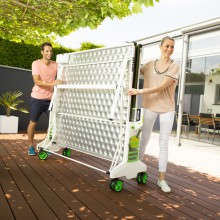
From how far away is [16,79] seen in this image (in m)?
8.48

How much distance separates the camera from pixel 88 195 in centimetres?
319

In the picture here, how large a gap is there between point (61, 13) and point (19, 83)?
14.3ft

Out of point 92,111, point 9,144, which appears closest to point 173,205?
point 92,111

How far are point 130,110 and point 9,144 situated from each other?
3369mm

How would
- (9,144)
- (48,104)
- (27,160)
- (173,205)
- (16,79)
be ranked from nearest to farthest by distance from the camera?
(173,205)
(27,160)
(48,104)
(9,144)
(16,79)

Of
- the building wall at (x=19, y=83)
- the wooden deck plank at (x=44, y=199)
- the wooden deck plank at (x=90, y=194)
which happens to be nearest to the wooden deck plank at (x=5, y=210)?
the wooden deck plank at (x=44, y=199)

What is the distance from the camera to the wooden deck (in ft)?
8.87

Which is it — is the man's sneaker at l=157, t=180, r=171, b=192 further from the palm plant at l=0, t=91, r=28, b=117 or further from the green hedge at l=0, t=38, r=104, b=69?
the green hedge at l=0, t=38, r=104, b=69

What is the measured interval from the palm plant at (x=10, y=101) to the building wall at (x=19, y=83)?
6.3 inches

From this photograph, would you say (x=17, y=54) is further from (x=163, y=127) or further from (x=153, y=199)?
(x=153, y=199)

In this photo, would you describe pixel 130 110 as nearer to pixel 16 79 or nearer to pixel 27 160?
pixel 27 160

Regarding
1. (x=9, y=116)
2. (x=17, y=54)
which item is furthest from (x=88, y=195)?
(x=17, y=54)

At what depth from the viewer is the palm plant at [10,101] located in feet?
25.4

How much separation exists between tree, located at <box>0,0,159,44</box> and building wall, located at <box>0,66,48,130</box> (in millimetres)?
1672
